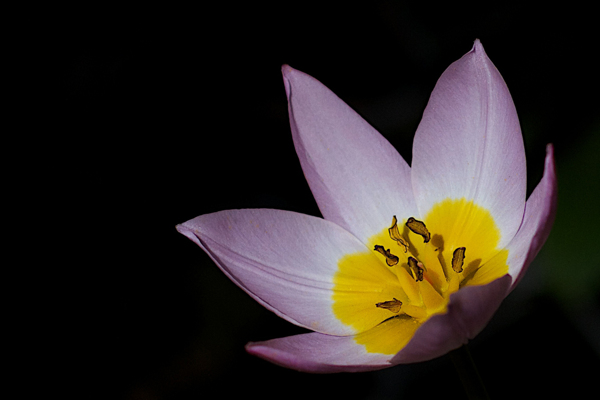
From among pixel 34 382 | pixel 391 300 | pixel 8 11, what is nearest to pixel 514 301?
pixel 391 300

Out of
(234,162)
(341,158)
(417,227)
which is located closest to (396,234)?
(417,227)

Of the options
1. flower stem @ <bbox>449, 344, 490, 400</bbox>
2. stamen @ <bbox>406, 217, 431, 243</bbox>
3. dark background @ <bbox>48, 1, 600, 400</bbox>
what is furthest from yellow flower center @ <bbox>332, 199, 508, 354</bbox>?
dark background @ <bbox>48, 1, 600, 400</bbox>

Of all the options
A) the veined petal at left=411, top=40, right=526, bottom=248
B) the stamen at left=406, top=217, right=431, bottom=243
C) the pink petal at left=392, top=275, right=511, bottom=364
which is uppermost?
Answer: the veined petal at left=411, top=40, right=526, bottom=248

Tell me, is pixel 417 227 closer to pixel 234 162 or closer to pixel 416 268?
pixel 416 268

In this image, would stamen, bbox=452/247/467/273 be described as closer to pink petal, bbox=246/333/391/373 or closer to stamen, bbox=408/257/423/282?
stamen, bbox=408/257/423/282

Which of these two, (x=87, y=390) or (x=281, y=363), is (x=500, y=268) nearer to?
(x=281, y=363)

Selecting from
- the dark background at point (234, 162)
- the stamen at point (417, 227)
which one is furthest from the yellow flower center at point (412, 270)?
the dark background at point (234, 162)
